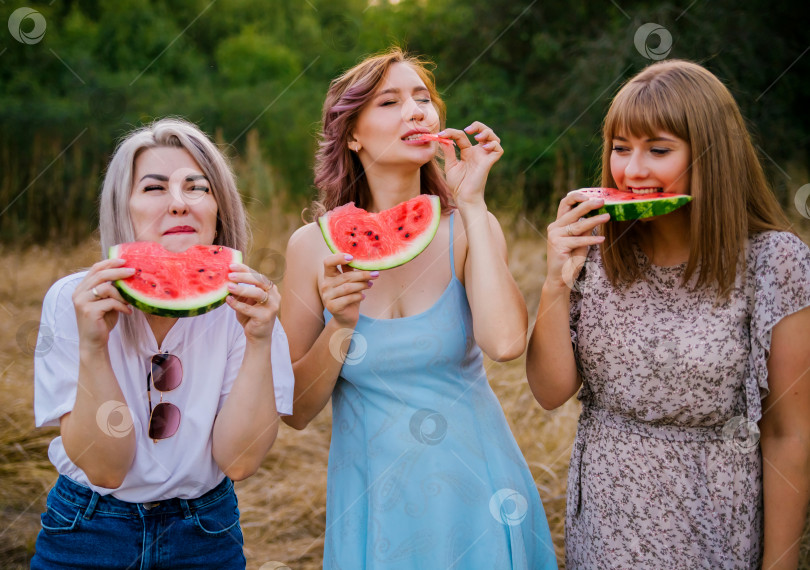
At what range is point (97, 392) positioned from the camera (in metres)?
2.13

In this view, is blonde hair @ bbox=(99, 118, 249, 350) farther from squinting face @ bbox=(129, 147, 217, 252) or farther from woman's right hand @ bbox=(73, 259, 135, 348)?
woman's right hand @ bbox=(73, 259, 135, 348)

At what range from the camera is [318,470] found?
18.0 feet

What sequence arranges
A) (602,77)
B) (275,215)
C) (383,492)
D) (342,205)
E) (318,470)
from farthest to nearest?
(602,77), (275,215), (318,470), (342,205), (383,492)

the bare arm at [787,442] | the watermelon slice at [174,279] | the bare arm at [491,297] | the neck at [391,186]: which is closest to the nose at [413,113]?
the neck at [391,186]

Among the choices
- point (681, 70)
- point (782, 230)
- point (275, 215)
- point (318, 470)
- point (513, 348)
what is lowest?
point (318, 470)

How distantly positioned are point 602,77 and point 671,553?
8.96m

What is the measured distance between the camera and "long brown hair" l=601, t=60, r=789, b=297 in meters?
2.34

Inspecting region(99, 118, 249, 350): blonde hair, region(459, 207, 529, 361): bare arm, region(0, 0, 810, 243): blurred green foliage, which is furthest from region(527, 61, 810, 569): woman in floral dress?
region(0, 0, 810, 243): blurred green foliage

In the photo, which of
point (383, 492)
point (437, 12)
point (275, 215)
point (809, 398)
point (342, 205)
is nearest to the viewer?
point (809, 398)

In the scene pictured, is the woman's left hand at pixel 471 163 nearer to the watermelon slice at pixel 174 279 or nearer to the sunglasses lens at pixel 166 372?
the watermelon slice at pixel 174 279

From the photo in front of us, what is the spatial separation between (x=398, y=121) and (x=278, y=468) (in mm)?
3687

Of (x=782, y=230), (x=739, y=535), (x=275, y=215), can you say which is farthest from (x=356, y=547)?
(x=275, y=215)

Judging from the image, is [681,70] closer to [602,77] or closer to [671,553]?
[671,553]

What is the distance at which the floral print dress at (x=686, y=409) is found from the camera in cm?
231
